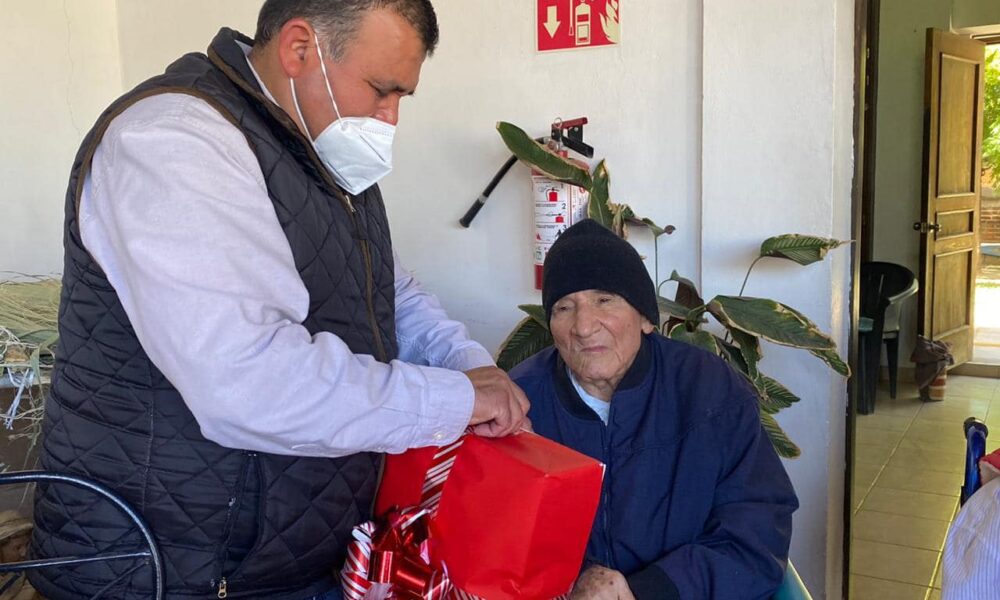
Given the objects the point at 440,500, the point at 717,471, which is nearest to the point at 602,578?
the point at 717,471

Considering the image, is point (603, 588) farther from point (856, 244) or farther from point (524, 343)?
point (856, 244)

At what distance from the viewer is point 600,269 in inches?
68.6

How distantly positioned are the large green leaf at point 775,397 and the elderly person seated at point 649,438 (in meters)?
0.56

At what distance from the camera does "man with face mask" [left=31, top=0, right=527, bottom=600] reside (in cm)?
96

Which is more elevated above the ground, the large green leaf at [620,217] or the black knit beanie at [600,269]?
the large green leaf at [620,217]

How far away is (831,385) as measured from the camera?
8.04 ft

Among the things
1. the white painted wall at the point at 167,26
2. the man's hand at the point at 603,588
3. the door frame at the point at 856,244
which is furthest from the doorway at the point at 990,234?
the man's hand at the point at 603,588

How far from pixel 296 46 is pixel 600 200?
1.38 meters

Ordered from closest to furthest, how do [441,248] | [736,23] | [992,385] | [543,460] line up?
[543,460] < [736,23] < [441,248] < [992,385]

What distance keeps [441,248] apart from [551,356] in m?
1.28

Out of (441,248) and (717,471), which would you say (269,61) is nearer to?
(717,471)

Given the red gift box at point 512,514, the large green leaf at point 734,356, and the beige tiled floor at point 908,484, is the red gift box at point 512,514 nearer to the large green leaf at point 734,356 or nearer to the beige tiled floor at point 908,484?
the large green leaf at point 734,356

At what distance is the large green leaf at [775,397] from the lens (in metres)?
2.27

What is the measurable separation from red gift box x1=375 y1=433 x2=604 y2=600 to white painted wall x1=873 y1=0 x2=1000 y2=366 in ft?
17.9
